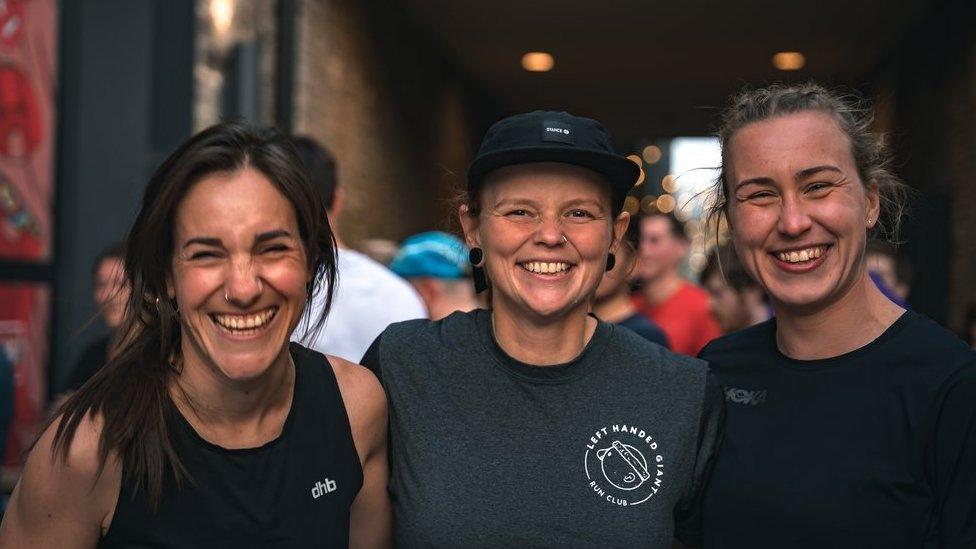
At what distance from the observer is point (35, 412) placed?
17.9ft

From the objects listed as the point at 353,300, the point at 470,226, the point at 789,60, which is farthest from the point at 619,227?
the point at 789,60

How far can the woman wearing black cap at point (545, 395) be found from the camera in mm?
2299

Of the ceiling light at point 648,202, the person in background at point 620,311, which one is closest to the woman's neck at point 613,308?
the person in background at point 620,311

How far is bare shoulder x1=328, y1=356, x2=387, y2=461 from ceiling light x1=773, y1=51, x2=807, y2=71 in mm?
10744

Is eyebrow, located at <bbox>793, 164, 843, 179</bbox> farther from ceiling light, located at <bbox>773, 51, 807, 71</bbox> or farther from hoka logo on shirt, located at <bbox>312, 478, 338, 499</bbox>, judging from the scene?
ceiling light, located at <bbox>773, 51, 807, 71</bbox>

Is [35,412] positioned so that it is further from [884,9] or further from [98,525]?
[884,9]

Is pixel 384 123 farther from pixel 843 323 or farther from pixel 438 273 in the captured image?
pixel 843 323

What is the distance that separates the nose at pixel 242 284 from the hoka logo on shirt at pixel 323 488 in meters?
0.43

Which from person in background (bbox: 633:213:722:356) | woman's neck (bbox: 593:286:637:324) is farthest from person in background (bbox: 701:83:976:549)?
person in background (bbox: 633:213:722:356)

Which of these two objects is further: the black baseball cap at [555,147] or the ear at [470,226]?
the ear at [470,226]

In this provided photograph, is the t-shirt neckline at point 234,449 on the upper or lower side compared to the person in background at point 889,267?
lower

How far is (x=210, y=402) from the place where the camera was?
7.30 feet

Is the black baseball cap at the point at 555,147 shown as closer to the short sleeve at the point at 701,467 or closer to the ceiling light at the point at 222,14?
the short sleeve at the point at 701,467

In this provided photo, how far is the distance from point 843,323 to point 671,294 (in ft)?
12.9
